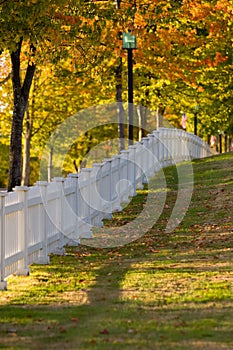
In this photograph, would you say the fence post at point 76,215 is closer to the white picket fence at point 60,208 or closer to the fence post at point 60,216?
the white picket fence at point 60,208

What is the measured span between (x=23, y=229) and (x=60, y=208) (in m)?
2.60

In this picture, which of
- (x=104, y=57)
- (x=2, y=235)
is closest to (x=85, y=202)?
(x=104, y=57)

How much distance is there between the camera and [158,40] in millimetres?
31406

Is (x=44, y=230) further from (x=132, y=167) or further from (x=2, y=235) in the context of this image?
(x=132, y=167)

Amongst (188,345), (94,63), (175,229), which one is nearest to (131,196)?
(94,63)

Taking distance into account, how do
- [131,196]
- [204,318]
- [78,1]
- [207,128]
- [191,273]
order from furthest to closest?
[207,128], [131,196], [78,1], [191,273], [204,318]

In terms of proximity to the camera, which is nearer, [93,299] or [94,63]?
[93,299]

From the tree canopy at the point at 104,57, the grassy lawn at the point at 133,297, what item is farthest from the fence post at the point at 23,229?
the tree canopy at the point at 104,57

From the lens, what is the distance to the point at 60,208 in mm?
14484

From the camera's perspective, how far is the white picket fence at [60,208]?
1143 cm

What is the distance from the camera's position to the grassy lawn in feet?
26.1

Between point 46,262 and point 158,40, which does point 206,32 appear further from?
point 46,262

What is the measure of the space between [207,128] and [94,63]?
41606 millimetres

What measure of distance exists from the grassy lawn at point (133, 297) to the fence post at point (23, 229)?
0.49 ft
